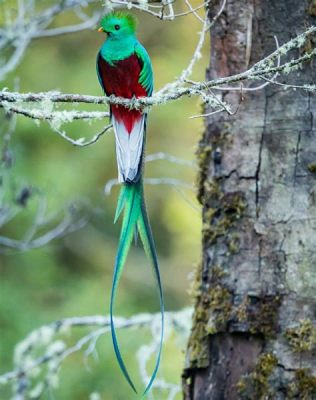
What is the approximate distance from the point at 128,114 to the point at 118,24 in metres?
0.27

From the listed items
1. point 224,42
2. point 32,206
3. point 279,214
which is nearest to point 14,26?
point 224,42

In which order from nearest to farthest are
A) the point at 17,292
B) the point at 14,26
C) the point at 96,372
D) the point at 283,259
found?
the point at 283,259 < the point at 14,26 < the point at 96,372 < the point at 17,292

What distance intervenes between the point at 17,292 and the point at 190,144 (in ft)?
6.70

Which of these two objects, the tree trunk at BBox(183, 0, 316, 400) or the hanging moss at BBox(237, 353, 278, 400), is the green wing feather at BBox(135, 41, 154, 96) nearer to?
the tree trunk at BBox(183, 0, 316, 400)

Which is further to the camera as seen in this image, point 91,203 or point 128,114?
point 91,203

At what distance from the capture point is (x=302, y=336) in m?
3.11

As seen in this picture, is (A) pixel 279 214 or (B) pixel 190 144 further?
(B) pixel 190 144

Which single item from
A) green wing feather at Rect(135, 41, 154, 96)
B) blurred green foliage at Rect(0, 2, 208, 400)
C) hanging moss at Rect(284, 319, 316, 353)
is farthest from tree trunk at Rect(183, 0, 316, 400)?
blurred green foliage at Rect(0, 2, 208, 400)

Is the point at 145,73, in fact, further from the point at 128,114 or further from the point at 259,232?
the point at 259,232

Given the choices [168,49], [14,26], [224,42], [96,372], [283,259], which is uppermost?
[168,49]

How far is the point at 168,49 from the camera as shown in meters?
8.46

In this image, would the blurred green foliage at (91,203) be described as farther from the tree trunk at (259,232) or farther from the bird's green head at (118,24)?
the bird's green head at (118,24)

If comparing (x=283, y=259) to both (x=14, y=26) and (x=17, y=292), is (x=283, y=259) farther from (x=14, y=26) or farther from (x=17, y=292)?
(x=17, y=292)

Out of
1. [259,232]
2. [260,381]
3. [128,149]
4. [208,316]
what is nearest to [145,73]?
[128,149]
